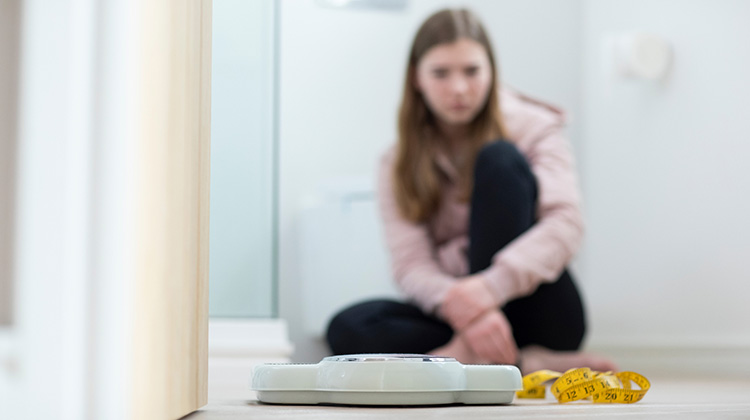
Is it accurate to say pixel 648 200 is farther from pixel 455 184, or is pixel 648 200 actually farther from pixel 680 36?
pixel 455 184

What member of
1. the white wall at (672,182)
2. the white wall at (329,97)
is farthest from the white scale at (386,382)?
the white wall at (329,97)

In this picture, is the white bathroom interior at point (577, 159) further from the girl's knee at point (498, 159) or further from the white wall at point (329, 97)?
the girl's knee at point (498, 159)

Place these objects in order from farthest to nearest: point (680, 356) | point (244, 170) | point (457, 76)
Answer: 1. point (680, 356)
2. point (457, 76)
3. point (244, 170)

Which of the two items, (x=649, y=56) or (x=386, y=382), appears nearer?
(x=386, y=382)

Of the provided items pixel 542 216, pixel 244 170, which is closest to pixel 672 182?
pixel 542 216

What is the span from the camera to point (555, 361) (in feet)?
3.92

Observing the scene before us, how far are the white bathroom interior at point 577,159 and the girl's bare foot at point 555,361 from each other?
0.37 meters

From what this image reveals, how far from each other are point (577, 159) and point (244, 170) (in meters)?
1.09

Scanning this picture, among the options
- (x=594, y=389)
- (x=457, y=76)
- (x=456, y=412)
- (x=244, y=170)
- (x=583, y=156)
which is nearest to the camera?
(x=456, y=412)

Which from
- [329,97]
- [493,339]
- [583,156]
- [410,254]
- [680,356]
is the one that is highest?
[329,97]

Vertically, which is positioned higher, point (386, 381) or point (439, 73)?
point (439, 73)

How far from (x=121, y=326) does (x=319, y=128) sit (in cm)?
165

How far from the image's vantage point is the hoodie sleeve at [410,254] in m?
1.26

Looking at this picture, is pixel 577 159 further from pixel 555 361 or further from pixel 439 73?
pixel 555 361
